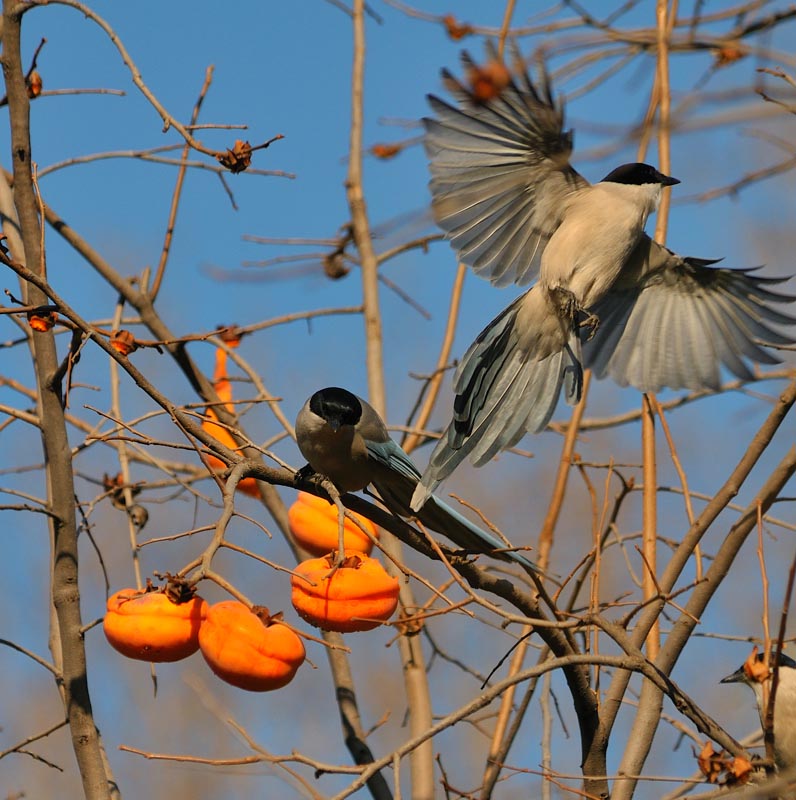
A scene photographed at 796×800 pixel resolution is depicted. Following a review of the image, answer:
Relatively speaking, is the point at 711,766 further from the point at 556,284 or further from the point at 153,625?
the point at 556,284

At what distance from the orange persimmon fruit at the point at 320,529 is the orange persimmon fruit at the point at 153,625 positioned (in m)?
0.48

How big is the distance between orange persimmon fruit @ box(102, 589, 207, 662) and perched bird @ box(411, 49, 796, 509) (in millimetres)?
783

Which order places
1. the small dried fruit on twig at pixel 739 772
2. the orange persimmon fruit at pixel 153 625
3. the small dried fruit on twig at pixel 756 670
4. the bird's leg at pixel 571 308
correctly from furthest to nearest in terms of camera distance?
the bird's leg at pixel 571 308, the orange persimmon fruit at pixel 153 625, the small dried fruit on twig at pixel 756 670, the small dried fruit on twig at pixel 739 772

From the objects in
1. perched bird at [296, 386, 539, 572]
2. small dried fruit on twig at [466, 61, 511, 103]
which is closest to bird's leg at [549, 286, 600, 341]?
perched bird at [296, 386, 539, 572]

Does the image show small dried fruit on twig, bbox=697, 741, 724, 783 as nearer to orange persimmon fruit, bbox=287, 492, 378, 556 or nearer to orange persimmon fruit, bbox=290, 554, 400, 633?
orange persimmon fruit, bbox=290, 554, 400, 633

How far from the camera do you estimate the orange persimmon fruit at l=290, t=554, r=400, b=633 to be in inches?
75.4

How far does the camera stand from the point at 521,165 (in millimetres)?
2850

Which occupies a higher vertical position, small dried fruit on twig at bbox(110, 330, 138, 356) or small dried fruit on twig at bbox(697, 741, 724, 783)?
small dried fruit on twig at bbox(110, 330, 138, 356)

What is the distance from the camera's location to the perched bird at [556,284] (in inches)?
108

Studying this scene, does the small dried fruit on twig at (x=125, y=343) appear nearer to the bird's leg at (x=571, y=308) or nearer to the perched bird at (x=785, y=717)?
the bird's leg at (x=571, y=308)

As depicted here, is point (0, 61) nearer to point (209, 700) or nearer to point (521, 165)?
point (521, 165)

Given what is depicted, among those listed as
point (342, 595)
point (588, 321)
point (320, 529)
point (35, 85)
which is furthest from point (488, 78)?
point (588, 321)

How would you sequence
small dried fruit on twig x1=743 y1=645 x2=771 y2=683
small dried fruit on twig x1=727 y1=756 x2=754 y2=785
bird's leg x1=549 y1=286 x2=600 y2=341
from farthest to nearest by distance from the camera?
bird's leg x1=549 y1=286 x2=600 y2=341 → small dried fruit on twig x1=743 y1=645 x2=771 y2=683 → small dried fruit on twig x1=727 y1=756 x2=754 y2=785

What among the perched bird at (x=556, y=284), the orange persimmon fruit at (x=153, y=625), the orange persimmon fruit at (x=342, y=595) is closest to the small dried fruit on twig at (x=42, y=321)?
the orange persimmon fruit at (x=153, y=625)
